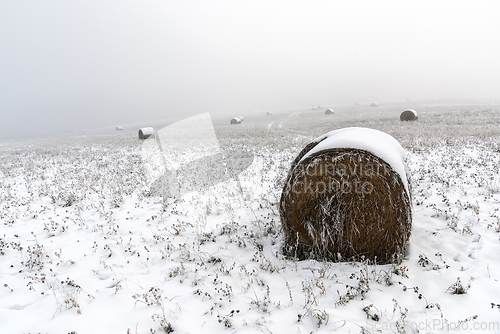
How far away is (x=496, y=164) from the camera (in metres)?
9.38

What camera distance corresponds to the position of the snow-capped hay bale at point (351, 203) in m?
4.42

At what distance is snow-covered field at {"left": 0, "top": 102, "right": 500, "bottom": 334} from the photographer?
11.4ft

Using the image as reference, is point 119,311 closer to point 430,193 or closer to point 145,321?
point 145,321

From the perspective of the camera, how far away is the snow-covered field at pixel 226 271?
3.46 metres

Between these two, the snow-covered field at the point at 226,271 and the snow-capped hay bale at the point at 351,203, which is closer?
Result: the snow-covered field at the point at 226,271

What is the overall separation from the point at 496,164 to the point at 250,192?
8.63m

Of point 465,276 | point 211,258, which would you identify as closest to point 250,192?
point 211,258

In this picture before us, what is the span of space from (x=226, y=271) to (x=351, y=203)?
2.39 metres

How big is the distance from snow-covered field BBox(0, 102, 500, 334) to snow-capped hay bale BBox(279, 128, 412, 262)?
34 cm

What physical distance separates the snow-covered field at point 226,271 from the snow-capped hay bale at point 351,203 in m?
0.34

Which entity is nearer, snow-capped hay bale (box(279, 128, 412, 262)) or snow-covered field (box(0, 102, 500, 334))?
snow-covered field (box(0, 102, 500, 334))

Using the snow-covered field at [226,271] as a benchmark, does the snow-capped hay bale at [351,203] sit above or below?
above

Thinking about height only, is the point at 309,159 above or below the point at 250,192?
above

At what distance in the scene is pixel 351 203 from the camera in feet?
14.6
